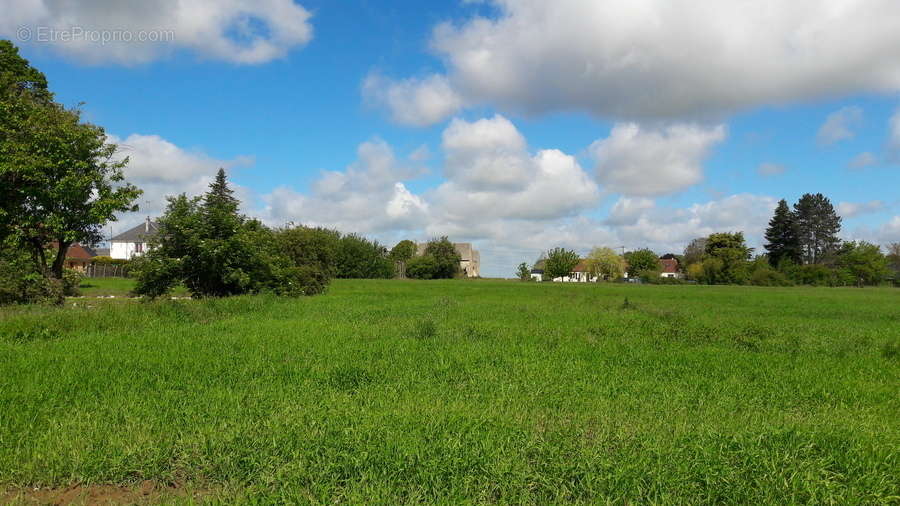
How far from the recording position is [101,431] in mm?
4750

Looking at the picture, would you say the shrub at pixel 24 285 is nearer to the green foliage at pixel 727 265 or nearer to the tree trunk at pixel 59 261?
the tree trunk at pixel 59 261

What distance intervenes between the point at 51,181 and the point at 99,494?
16812mm

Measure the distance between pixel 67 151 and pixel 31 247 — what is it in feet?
12.8

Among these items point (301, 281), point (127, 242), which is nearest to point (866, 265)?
point (301, 281)

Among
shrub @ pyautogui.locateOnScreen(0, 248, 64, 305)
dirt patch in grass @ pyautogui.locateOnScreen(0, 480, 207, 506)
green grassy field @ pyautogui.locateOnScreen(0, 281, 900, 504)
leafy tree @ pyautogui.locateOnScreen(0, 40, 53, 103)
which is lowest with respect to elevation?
dirt patch in grass @ pyautogui.locateOnScreen(0, 480, 207, 506)

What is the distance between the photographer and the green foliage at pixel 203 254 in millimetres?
19016

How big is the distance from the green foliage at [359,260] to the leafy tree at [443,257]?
31.9 ft

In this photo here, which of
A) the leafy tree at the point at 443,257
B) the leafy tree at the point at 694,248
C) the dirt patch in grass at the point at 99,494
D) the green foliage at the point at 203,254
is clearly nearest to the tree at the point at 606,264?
the leafy tree at the point at 694,248

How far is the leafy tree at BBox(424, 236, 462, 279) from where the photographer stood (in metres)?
79.4

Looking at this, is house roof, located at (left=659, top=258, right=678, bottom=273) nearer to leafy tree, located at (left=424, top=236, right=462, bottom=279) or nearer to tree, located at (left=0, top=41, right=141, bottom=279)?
leafy tree, located at (left=424, top=236, right=462, bottom=279)

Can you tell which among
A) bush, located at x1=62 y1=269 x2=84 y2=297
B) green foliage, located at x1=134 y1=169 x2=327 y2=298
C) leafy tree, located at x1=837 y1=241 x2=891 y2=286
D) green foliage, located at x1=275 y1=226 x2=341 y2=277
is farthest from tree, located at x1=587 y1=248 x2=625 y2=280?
bush, located at x1=62 y1=269 x2=84 y2=297

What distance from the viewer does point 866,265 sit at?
6619cm

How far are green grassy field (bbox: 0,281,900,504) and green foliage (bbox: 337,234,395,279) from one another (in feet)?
184

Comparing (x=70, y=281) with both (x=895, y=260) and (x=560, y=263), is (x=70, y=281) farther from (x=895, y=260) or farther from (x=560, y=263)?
(x=895, y=260)
